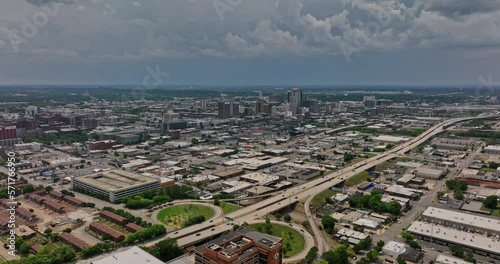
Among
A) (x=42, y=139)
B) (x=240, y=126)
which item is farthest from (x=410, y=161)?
(x=42, y=139)

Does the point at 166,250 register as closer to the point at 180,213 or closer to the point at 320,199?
the point at 180,213

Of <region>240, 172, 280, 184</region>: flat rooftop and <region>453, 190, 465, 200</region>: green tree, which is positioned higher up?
<region>453, 190, 465, 200</region>: green tree

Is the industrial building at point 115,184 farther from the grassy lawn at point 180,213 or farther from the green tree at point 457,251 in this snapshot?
the green tree at point 457,251

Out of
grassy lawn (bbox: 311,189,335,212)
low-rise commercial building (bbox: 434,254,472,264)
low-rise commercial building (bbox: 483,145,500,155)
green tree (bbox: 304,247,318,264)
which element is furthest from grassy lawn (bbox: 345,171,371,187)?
low-rise commercial building (bbox: 483,145,500,155)

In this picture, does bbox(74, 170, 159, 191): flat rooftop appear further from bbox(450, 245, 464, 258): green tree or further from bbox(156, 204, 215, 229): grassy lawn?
bbox(450, 245, 464, 258): green tree

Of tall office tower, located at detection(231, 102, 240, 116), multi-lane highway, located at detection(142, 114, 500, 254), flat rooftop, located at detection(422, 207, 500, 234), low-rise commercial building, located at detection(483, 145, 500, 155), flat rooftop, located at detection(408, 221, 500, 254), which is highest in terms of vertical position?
tall office tower, located at detection(231, 102, 240, 116)

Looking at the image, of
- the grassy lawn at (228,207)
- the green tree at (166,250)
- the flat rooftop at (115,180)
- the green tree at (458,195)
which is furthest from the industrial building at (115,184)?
the green tree at (458,195)

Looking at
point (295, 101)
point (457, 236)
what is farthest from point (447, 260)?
point (295, 101)

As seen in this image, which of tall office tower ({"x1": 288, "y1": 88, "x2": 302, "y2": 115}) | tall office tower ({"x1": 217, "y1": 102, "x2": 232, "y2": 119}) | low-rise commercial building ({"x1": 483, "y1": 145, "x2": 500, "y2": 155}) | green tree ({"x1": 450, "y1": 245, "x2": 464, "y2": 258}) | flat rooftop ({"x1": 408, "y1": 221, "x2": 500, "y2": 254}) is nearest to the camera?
green tree ({"x1": 450, "y1": 245, "x2": 464, "y2": 258})

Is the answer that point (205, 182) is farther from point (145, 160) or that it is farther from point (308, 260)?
point (308, 260)
